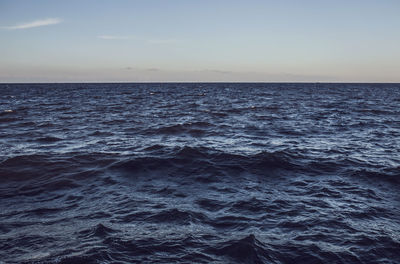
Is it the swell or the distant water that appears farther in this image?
the swell

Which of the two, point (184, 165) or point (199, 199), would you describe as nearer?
point (199, 199)

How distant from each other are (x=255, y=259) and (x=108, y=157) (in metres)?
9.99

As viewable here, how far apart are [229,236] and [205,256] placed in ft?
3.52

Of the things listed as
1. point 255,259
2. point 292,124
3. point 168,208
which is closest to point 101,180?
point 168,208

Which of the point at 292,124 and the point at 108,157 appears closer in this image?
the point at 108,157

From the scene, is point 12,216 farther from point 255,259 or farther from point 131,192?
point 255,259

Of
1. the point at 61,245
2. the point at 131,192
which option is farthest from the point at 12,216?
the point at 131,192

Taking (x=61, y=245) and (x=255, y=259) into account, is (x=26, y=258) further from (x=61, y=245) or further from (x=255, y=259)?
(x=255, y=259)

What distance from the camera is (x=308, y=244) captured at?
6980mm

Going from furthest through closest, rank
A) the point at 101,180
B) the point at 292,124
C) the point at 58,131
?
the point at 292,124 → the point at 58,131 → the point at 101,180

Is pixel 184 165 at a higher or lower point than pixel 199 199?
higher

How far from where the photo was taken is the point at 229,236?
730cm

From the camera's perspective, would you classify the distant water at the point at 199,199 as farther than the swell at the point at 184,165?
No

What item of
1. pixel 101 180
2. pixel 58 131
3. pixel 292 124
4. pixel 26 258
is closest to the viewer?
pixel 26 258
